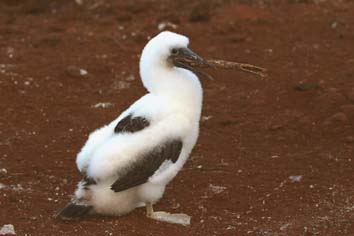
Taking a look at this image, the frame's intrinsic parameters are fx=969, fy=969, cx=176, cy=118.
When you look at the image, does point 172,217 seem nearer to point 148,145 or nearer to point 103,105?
point 148,145

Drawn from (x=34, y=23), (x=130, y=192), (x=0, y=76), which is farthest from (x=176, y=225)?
(x=34, y=23)

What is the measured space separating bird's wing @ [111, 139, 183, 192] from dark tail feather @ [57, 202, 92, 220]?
250 mm

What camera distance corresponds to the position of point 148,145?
21.3ft

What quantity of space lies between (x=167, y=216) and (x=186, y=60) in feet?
3.62

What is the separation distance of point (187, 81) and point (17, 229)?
5.04 ft

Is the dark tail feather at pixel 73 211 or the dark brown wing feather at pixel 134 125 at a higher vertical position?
the dark brown wing feather at pixel 134 125

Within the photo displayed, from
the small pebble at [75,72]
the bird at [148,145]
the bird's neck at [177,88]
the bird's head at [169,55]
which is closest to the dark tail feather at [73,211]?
the bird at [148,145]

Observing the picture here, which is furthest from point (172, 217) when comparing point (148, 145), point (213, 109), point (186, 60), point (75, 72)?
point (75, 72)

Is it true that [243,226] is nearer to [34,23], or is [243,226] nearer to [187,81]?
[187,81]

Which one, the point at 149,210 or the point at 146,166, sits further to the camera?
the point at 149,210

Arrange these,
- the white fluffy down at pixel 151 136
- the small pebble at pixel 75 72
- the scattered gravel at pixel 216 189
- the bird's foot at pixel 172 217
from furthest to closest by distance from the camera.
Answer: the small pebble at pixel 75 72, the scattered gravel at pixel 216 189, the bird's foot at pixel 172 217, the white fluffy down at pixel 151 136

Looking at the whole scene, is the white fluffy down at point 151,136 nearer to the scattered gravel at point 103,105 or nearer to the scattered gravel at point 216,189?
the scattered gravel at point 216,189

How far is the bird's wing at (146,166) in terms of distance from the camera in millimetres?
6480

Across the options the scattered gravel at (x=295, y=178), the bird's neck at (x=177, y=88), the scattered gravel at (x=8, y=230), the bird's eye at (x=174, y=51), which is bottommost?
the scattered gravel at (x=295, y=178)
